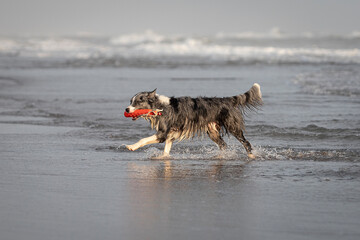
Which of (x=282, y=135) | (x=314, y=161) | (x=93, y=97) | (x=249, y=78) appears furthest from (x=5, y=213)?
(x=249, y=78)

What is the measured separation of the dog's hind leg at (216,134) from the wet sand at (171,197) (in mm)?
704

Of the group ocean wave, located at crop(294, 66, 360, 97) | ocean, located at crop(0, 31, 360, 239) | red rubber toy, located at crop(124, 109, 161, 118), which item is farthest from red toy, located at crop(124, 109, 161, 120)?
ocean wave, located at crop(294, 66, 360, 97)

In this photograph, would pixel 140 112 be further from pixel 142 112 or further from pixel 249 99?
pixel 249 99

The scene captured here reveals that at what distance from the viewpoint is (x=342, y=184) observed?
281 inches

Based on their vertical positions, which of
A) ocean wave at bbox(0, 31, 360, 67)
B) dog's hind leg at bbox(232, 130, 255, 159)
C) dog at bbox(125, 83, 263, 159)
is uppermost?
ocean wave at bbox(0, 31, 360, 67)

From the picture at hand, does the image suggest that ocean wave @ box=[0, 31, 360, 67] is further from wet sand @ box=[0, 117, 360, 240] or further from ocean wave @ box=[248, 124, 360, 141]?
wet sand @ box=[0, 117, 360, 240]

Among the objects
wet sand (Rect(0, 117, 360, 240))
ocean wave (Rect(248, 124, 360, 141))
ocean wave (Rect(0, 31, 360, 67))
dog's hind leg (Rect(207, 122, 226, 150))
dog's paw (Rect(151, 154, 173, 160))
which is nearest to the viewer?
wet sand (Rect(0, 117, 360, 240))

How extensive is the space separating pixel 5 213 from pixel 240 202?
2243 millimetres

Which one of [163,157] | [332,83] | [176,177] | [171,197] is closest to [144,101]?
[163,157]

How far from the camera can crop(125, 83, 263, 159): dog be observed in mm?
9273

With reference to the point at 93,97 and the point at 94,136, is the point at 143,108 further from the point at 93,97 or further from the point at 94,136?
the point at 93,97

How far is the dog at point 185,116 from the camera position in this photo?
9.27 metres

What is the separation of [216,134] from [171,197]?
326cm

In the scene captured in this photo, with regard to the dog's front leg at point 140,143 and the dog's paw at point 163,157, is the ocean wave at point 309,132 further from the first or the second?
the dog's front leg at point 140,143
